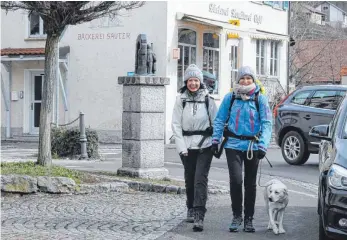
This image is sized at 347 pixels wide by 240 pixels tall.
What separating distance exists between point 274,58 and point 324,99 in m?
16.6

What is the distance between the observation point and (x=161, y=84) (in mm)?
12438

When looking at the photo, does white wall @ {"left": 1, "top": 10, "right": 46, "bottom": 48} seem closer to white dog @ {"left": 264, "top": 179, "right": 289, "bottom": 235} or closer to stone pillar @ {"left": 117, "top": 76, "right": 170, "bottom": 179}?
stone pillar @ {"left": 117, "top": 76, "right": 170, "bottom": 179}

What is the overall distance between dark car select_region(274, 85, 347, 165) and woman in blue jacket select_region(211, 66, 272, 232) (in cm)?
765

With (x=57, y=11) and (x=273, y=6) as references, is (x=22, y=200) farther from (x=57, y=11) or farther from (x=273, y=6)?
(x=273, y=6)

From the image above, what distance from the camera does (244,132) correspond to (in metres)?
8.36

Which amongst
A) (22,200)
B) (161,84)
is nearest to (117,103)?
(161,84)

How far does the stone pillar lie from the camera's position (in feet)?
40.2

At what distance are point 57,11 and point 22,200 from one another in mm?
3138

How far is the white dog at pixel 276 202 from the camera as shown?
8297mm

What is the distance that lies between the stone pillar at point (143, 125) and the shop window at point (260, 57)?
18.9 metres

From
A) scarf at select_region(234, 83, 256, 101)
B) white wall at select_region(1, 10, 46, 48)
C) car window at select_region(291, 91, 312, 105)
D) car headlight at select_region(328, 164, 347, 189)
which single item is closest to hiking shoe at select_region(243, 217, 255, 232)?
scarf at select_region(234, 83, 256, 101)

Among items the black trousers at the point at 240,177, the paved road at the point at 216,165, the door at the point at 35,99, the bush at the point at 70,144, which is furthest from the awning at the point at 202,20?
the black trousers at the point at 240,177

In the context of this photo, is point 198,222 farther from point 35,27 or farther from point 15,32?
point 15,32

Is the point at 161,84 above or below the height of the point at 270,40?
below
